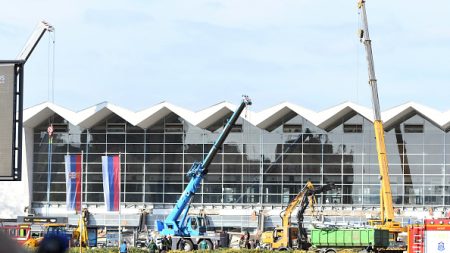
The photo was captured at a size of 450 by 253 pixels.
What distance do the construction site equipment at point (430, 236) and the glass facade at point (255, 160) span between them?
32.8 meters

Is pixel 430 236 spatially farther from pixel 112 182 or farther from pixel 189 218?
pixel 189 218

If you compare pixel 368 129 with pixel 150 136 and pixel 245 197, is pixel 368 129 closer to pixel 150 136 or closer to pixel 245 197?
pixel 245 197

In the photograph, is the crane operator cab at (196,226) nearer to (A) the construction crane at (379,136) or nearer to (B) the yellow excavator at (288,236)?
(B) the yellow excavator at (288,236)

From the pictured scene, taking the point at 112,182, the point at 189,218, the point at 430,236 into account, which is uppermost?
the point at 112,182

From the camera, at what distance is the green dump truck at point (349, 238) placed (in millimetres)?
42219

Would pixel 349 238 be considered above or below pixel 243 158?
below

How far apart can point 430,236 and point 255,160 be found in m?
35.0

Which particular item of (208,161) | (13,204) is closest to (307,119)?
(208,161)

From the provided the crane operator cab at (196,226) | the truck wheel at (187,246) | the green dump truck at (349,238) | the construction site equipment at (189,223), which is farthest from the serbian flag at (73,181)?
the green dump truck at (349,238)

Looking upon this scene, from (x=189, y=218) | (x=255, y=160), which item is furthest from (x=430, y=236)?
(x=255, y=160)

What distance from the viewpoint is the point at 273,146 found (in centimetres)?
6400

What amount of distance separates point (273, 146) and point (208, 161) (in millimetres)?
9060

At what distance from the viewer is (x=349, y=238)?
42.5 m

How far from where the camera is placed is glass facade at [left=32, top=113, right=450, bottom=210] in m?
62.1
